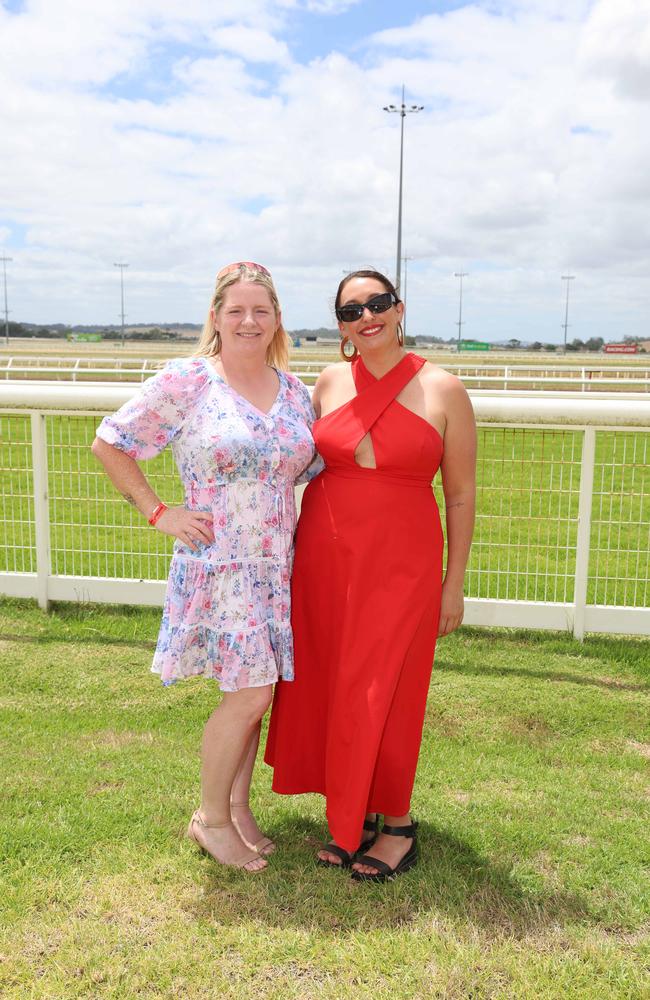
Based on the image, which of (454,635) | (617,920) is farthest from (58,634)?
(617,920)

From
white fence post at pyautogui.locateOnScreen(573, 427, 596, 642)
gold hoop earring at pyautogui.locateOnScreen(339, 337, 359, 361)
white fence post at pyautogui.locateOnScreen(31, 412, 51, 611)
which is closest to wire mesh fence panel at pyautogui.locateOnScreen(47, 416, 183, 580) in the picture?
white fence post at pyautogui.locateOnScreen(31, 412, 51, 611)

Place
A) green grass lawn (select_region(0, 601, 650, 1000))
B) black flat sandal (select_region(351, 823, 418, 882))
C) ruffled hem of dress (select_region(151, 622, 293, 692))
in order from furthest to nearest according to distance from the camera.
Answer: black flat sandal (select_region(351, 823, 418, 882)) < ruffled hem of dress (select_region(151, 622, 293, 692)) < green grass lawn (select_region(0, 601, 650, 1000))

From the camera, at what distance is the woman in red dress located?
9.78 ft

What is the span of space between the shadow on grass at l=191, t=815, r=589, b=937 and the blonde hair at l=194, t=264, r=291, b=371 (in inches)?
71.5

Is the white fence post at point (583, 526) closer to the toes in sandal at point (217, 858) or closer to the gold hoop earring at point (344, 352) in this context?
the gold hoop earring at point (344, 352)

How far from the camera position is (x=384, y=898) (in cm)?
294

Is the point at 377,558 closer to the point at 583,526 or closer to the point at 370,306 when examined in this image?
the point at 370,306

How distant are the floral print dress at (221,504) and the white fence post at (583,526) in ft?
8.20

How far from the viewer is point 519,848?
326 cm

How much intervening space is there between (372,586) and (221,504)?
585 millimetres

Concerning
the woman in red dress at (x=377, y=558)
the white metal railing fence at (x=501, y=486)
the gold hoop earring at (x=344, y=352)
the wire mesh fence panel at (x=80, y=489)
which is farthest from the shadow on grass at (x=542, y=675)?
the gold hoop earring at (x=344, y=352)

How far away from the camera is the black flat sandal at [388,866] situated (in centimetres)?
306

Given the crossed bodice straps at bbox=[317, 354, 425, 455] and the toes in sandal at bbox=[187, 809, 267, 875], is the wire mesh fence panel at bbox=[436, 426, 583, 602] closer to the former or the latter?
the crossed bodice straps at bbox=[317, 354, 425, 455]

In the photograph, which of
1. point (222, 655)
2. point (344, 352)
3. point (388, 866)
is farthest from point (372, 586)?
point (388, 866)
